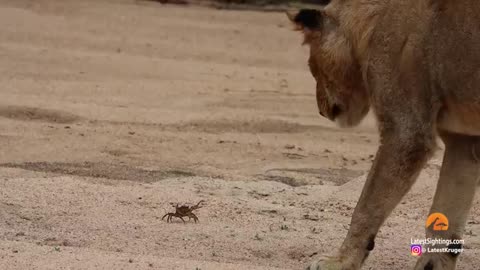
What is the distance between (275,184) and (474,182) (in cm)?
232

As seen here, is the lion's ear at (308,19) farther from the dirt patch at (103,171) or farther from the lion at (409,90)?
the dirt patch at (103,171)

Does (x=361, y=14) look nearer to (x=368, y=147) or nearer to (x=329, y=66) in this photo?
(x=329, y=66)

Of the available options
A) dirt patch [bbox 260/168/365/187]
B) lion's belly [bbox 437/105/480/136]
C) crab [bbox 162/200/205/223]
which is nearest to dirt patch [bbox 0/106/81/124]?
dirt patch [bbox 260/168/365/187]

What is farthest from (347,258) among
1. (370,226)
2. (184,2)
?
(184,2)

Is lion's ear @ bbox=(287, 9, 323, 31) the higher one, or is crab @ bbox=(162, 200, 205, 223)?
lion's ear @ bbox=(287, 9, 323, 31)

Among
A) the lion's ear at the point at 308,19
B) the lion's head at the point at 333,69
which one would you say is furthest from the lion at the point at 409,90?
the lion's ear at the point at 308,19

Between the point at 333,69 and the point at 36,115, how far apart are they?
4.69 m

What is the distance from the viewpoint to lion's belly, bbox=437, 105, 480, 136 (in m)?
5.46

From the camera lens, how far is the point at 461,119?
552cm

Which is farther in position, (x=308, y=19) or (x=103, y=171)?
(x=103, y=171)

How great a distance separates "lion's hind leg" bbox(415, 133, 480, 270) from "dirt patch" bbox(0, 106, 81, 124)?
4.91 metres

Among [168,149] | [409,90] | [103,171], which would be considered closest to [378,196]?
[409,90]

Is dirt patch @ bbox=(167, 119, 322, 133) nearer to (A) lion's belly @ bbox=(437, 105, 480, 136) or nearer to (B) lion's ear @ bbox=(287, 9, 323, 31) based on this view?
(B) lion's ear @ bbox=(287, 9, 323, 31)

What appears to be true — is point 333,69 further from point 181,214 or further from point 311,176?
point 311,176
